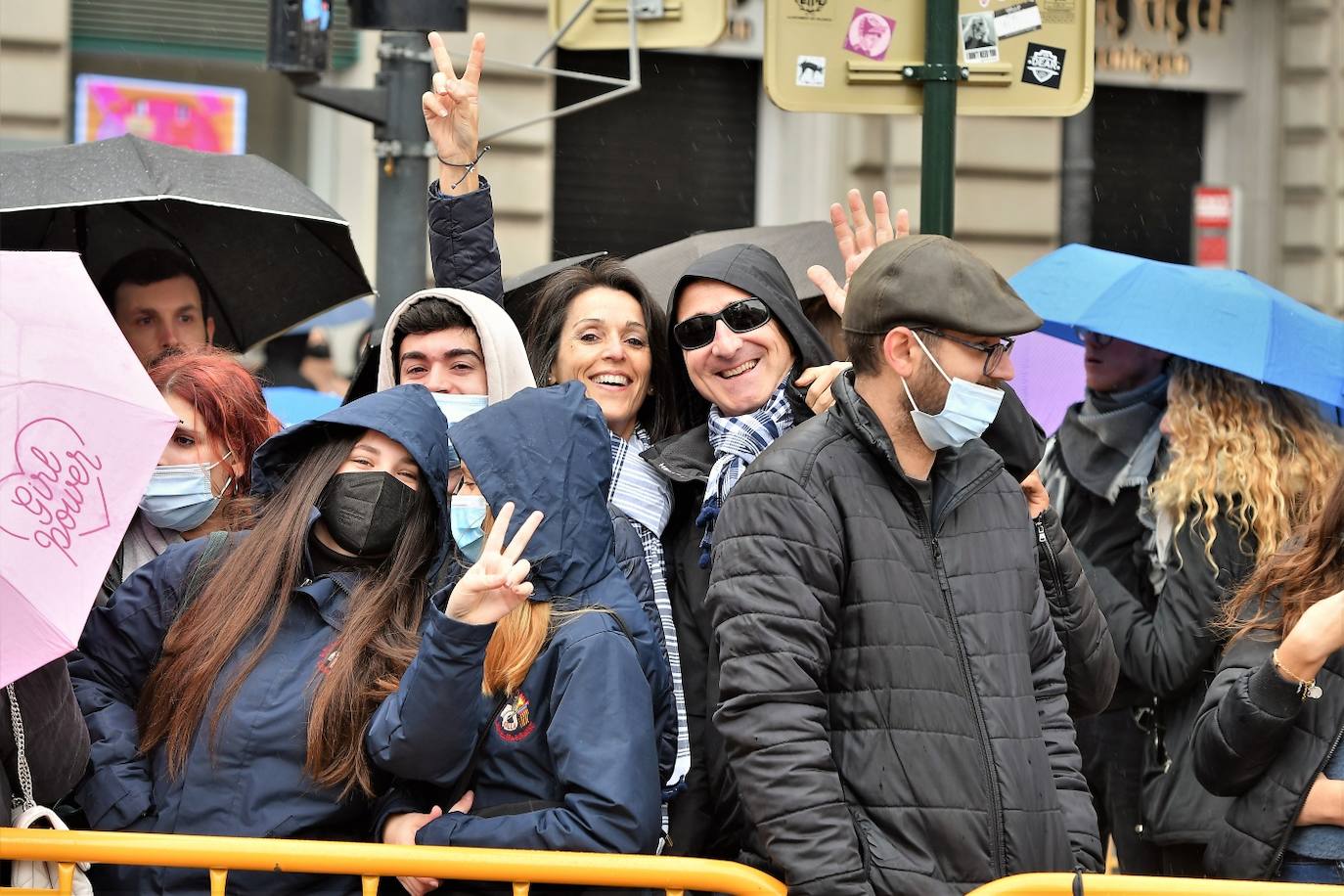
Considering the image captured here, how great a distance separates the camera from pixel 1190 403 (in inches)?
203

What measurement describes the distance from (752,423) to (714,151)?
940 centimetres

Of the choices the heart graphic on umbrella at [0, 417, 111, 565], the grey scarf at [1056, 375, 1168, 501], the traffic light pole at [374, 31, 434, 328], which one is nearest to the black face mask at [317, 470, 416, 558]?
the heart graphic on umbrella at [0, 417, 111, 565]

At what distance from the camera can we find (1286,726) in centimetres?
385

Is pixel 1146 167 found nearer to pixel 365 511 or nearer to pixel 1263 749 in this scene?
pixel 1263 749

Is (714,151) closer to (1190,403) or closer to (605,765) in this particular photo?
(1190,403)

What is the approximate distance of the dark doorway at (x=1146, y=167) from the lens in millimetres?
14734

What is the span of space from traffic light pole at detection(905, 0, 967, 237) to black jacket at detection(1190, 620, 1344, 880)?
1.32 m

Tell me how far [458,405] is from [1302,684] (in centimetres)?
198

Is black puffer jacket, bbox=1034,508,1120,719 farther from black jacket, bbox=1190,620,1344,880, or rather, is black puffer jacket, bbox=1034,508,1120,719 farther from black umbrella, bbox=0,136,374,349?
black umbrella, bbox=0,136,374,349

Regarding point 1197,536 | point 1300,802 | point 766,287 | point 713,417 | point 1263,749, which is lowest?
point 1300,802

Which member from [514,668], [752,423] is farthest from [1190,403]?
[514,668]

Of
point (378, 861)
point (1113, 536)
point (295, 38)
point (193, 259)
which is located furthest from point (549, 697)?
point (295, 38)

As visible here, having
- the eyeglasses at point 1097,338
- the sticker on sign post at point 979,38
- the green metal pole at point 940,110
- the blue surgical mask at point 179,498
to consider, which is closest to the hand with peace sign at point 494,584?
the blue surgical mask at point 179,498

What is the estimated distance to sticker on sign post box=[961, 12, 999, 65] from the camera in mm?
4547
